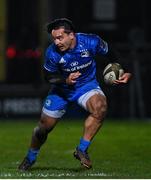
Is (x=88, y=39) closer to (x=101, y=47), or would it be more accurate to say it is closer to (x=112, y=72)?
(x=101, y=47)

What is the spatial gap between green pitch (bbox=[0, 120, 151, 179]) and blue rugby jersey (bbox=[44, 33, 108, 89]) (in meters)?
1.17

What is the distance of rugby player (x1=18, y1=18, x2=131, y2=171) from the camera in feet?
37.4

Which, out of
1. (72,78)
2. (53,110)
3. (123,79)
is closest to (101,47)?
(123,79)

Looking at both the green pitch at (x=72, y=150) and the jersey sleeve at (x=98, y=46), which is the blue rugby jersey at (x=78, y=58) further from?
the green pitch at (x=72, y=150)

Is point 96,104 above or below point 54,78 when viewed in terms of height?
below

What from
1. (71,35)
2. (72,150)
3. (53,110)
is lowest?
(72,150)

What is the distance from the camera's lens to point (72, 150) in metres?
14.7

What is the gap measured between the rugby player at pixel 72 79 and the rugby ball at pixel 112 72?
64 mm

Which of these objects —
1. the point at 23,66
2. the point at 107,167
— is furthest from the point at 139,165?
the point at 23,66

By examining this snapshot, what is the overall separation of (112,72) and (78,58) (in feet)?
1.46

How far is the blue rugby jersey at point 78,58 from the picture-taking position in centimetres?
1146

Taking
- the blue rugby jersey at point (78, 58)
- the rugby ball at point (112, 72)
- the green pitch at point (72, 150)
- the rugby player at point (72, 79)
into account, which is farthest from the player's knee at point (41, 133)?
the rugby ball at point (112, 72)

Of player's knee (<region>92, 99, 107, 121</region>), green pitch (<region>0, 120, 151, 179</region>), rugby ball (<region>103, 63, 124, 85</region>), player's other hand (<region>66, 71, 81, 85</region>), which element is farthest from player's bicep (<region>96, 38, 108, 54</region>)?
green pitch (<region>0, 120, 151, 179</region>)

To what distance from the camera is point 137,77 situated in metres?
20.4
